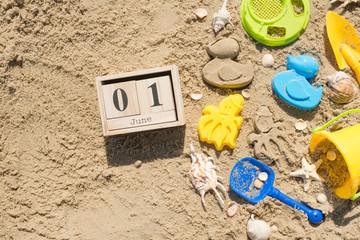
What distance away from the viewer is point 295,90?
2230 mm

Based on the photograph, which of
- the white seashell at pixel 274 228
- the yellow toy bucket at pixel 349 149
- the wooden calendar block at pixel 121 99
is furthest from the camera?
the white seashell at pixel 274 228

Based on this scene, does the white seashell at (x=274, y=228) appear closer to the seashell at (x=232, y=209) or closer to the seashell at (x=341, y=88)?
the seashell at (x=232, y=209)

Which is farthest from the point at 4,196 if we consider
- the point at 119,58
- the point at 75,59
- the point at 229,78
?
the point at 229,78

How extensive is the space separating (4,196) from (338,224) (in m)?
2.16

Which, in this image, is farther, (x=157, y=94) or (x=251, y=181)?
(x=251, y=181)

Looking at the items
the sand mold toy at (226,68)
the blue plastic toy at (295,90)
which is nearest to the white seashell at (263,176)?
the blue plastic toy at (295,90)

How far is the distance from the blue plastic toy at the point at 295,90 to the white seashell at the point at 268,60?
0.29ft

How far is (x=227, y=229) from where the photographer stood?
2254mm

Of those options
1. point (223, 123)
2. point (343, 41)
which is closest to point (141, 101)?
point (223, 123)

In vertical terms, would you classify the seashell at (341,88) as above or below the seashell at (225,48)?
below

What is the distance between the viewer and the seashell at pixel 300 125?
7.48 ft

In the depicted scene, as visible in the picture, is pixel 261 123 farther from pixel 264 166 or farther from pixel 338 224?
pixel 338 224

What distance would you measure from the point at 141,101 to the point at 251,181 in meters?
0.87

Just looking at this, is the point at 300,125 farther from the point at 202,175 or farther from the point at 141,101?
the point at 141,101
